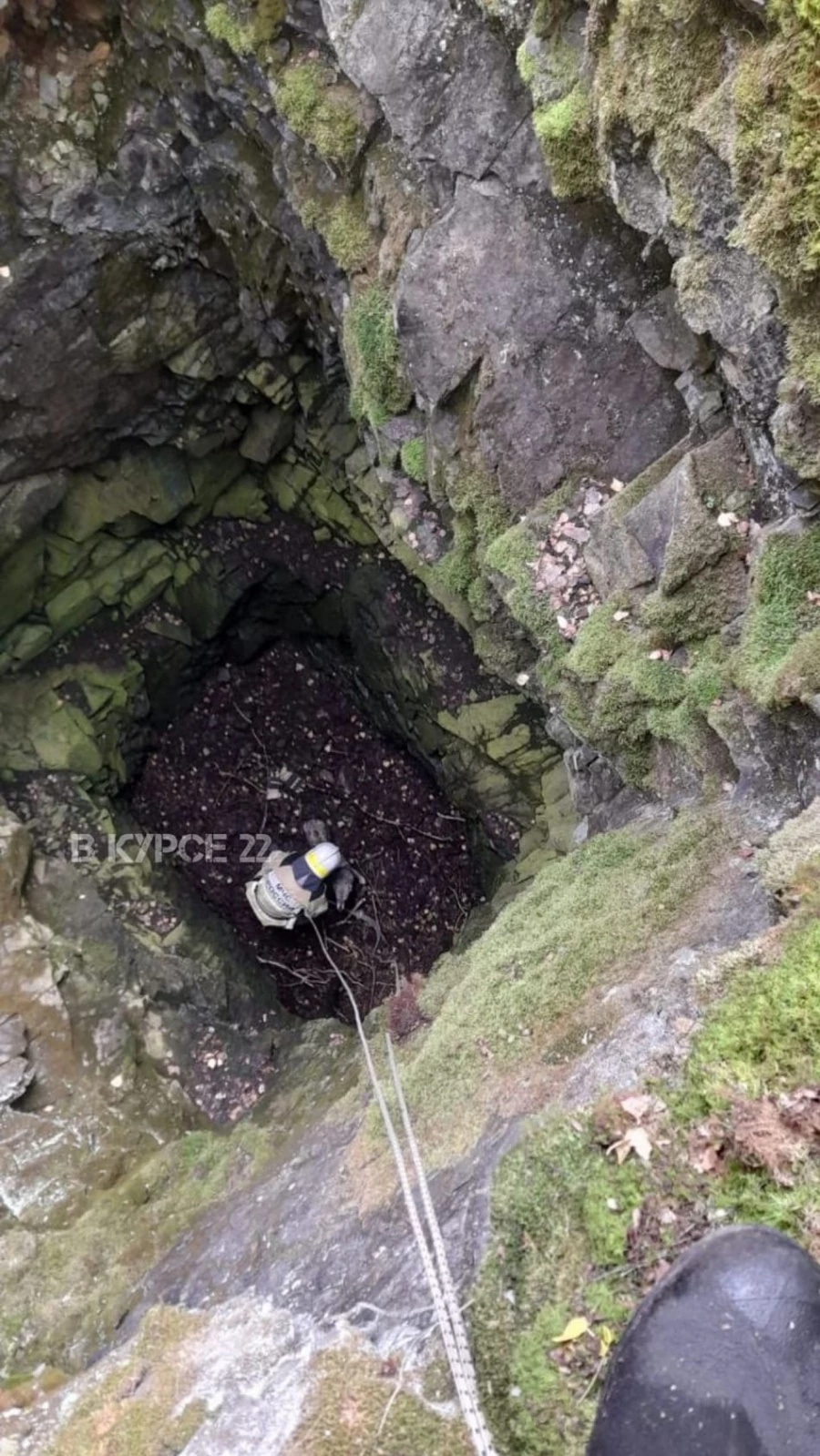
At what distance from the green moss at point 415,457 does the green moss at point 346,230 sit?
3.57 ft

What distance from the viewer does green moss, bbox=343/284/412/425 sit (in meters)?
5.20

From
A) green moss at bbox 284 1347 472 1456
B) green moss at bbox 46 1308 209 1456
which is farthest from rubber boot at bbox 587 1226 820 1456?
green moss at bbox 46 1308 209 1456

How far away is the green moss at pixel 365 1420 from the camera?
240cm

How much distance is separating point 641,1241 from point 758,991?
0.84 metres

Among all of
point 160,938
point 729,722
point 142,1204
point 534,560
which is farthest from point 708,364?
point 160,938

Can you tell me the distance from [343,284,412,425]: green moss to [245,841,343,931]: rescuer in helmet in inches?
171

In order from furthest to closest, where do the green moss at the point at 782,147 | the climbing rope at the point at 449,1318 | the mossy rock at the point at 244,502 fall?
the mossy rock at the point at 244,502, the green moss at the point at 782,147, the climbing rope at the point at 449,1318

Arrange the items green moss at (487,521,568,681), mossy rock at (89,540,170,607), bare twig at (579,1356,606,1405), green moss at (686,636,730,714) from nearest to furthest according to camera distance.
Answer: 1. bare twig at (579,1356,606,1405)
2. green moss at (686,636,730,714)
3. green moss at (487,521,568,681)
4. mossy rock at (89,540,170,607)

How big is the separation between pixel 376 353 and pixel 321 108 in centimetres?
132

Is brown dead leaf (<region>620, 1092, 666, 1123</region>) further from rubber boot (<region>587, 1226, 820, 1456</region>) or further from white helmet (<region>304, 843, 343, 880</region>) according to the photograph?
white helmet (<region>304, 843, 343, 880</region>)

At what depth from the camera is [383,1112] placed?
3.38m

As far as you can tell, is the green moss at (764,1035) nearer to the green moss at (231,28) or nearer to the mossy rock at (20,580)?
the green moss at (231,28)

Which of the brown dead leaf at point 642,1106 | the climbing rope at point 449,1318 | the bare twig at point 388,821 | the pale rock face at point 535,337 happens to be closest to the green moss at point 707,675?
the pale rock face at point 535,337

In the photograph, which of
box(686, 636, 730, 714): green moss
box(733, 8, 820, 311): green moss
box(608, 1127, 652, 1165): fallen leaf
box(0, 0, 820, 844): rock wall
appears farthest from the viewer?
box(686, 636, 730, 714): green moss
